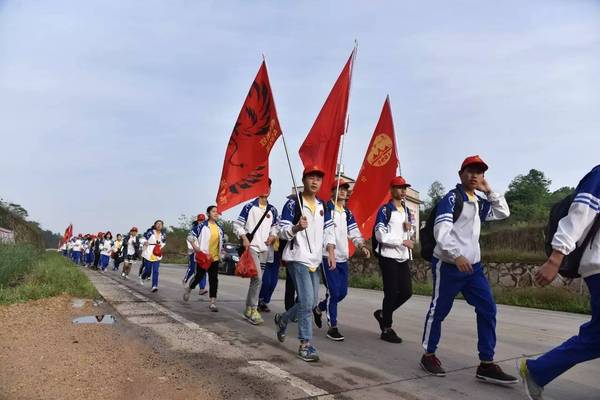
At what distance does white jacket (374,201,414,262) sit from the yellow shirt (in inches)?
146

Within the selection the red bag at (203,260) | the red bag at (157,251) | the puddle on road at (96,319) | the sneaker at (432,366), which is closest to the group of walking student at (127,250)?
the red bag at (157,251)

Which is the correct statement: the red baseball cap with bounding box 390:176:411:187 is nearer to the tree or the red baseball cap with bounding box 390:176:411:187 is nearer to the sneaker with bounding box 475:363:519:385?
the sneaker with bounding box 475:363:519:385

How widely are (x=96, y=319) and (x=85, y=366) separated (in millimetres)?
2745

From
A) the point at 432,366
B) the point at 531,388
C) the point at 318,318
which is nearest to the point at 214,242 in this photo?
the point at 318,318

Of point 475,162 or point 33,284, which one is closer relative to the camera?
point 475,162

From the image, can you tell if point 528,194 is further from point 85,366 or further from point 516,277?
point 85,366

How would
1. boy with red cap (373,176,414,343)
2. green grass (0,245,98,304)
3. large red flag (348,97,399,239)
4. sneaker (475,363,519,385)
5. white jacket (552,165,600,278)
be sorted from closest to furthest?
1. white jacket (552,165,600,278)
2. sneaker (475,363,519,385)
3. boy with red cap (373,176,414,343)
4. large red flag (348,97,399,239)
5. green grass (0,245,98,304)

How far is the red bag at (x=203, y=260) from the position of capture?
861 centimetres

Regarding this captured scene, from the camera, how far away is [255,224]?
23.7ft

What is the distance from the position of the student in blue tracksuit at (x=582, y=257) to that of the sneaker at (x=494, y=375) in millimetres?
747

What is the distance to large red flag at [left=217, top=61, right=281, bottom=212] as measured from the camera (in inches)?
247

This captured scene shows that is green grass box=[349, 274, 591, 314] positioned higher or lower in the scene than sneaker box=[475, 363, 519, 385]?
higher

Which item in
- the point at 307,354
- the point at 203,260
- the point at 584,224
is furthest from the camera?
the point at 203,260

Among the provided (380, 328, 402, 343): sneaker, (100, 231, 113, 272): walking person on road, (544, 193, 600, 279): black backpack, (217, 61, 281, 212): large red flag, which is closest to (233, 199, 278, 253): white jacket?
(217, 61, 281, 212): large red flag
